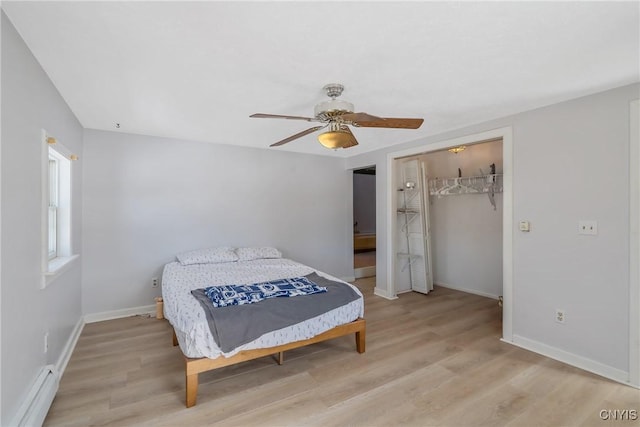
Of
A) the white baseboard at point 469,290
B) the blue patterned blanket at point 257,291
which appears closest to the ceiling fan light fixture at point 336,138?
the blue patterned blanket at point 257,291

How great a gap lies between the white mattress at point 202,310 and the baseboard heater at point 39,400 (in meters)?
0.78

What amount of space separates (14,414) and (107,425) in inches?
19.2

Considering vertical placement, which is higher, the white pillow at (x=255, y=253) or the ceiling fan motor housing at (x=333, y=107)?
the ceiling fan motor housing at (x=333, y=107)

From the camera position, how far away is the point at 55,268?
2299 mm

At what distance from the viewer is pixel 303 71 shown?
2062 mm

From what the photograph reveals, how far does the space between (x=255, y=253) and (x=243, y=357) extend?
2.01m

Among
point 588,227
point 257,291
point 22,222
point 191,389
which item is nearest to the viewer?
point 22,222

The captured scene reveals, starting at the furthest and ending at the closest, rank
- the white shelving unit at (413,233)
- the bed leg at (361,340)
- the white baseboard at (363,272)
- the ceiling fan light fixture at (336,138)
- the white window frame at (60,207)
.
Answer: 1. the white baseboard at (363,272)
2. the white shelving unit at (413,233)
3. the bed leg at (361,340)
4. the white window frame at (60,207)
5. the ceiling fan light fixture at (336,138)

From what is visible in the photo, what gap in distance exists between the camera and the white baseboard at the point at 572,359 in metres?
2.33

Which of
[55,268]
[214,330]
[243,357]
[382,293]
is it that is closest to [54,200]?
[55,268]

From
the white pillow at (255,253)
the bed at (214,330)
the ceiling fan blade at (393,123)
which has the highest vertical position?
the ceiling fan blade at (393,123)

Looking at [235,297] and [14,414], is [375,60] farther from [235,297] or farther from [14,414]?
[14,414]

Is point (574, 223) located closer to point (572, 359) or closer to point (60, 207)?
point (572, 359)

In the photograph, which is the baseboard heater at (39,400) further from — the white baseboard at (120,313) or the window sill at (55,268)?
the white baseboard at (120,313)
